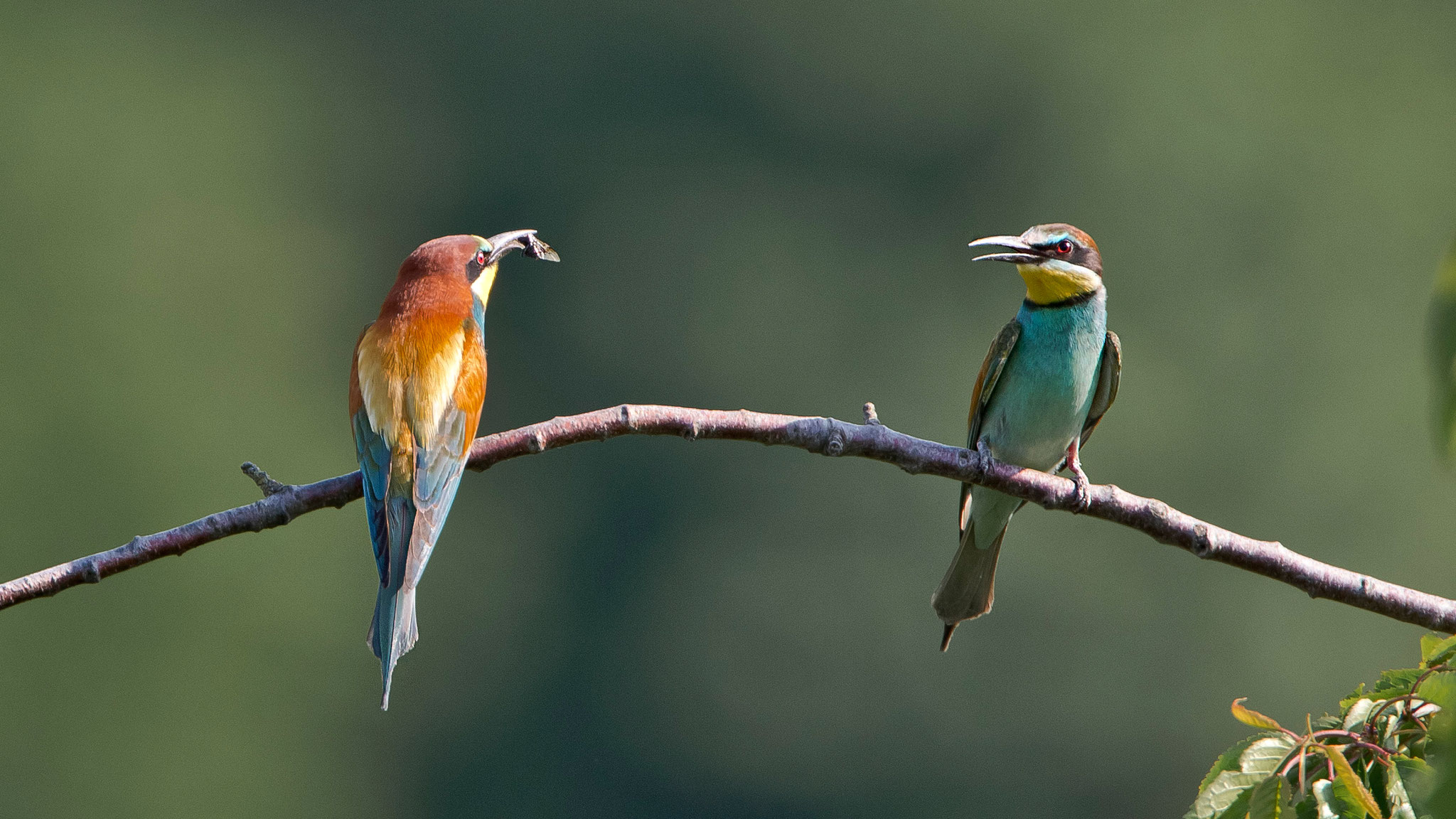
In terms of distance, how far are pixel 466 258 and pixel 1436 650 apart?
2310 millimetres

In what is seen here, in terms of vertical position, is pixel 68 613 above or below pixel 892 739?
above

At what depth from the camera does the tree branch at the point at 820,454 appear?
2.17 m

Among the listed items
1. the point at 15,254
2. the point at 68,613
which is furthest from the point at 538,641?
the point at 15,254

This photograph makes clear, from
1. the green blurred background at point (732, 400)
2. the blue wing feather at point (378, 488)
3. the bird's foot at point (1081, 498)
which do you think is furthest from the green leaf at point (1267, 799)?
the green blurred background at point (732, 400)

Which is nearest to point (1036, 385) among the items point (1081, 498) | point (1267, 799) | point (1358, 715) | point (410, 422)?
point (1081, 498)

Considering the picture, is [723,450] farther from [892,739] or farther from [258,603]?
[258,603]

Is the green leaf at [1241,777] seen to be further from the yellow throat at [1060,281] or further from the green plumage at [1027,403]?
the yellow throat at [1060,281]

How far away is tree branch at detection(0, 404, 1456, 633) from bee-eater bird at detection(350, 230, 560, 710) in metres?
0.32

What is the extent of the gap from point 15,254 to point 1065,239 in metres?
17.0

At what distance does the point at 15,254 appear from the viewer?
17609 mm

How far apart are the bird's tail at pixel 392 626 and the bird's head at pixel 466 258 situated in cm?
85

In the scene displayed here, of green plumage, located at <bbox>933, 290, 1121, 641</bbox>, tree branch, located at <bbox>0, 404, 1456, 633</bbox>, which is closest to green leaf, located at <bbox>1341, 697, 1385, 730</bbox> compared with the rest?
tree branch, located at <bbox>0, 404, 1456, 633</bbox>

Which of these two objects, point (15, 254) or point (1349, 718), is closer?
point (1349, 718)

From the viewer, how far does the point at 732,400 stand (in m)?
20.3
